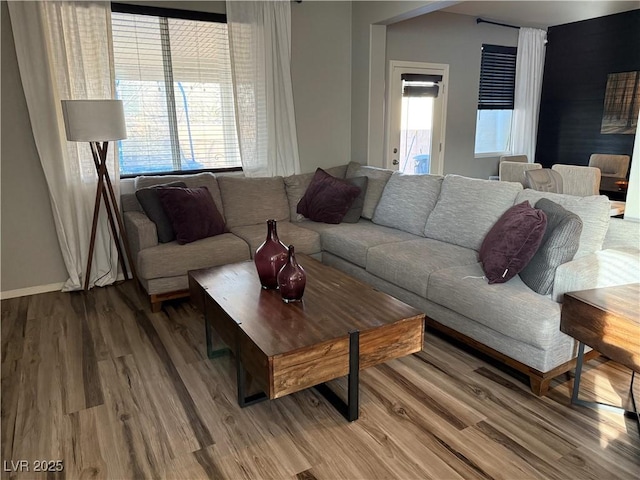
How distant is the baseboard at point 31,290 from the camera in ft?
12.1

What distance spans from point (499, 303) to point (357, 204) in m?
2.00

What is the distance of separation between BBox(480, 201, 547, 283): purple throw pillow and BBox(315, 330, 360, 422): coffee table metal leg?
1.01 metres

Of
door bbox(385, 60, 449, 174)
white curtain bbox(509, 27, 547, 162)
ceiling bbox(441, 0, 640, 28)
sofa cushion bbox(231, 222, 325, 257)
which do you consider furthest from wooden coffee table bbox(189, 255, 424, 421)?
white curtain bbox(509, 27, 547, 162)

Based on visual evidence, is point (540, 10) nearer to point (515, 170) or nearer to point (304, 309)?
point (515, 170)

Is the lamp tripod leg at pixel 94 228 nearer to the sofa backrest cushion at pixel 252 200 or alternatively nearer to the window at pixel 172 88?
the window at pixel 172 88

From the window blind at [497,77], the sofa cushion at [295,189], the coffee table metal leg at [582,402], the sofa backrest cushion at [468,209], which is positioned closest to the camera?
the coffee table metal leg at [582,402]

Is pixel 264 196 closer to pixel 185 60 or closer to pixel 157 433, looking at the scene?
pixel 185 60

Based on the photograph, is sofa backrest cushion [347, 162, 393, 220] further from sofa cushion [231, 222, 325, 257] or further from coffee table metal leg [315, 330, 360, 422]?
coffee table metal leg [315, 330, 360, 422]

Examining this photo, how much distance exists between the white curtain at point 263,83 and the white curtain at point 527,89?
12.3 feet

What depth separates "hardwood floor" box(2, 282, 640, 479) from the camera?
181 centimetres

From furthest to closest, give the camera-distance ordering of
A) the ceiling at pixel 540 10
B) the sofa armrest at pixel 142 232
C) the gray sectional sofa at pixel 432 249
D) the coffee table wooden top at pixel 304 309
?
the ceiling at pixel 540 10 < the sofa armrest at pixel 142 232 < the gray sectional sofa at pixel 432 249 < the coffee table wooden top at pixel 304 309

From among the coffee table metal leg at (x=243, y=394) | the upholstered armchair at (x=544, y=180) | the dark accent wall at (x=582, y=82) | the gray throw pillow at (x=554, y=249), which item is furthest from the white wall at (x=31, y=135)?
the dark accent wall at (x=582, y=82)

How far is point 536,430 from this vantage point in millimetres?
2014

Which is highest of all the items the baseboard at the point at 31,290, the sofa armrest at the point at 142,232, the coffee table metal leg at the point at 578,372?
the sofa armrest at the point at 142,232
